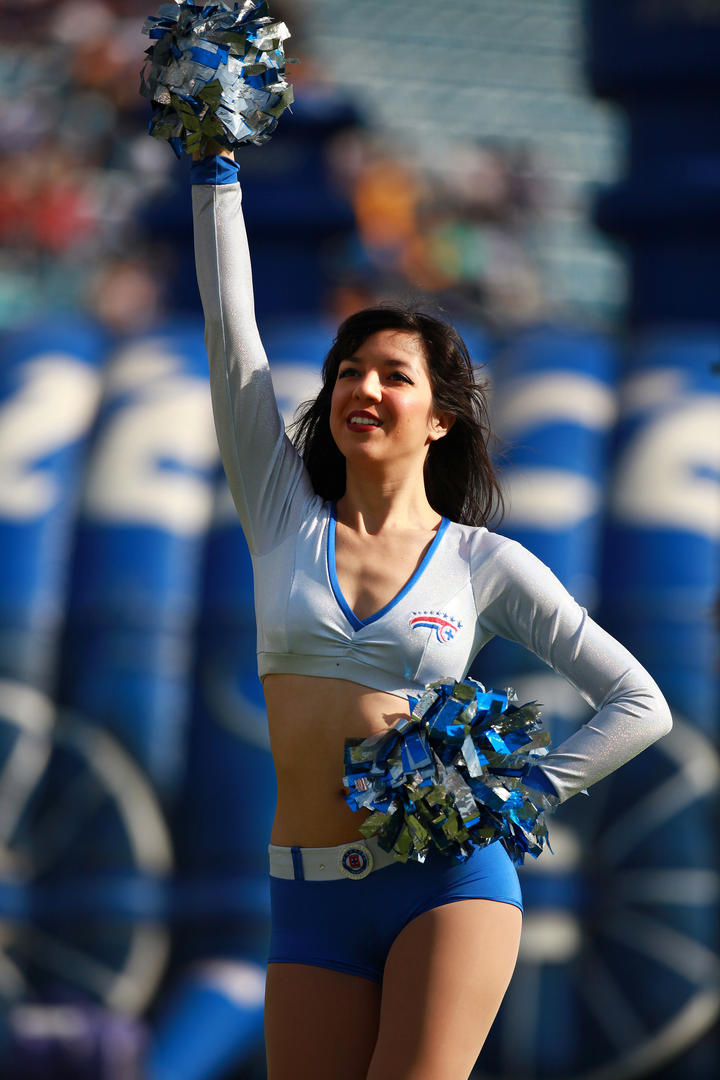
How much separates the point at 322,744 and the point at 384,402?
57 centimetres

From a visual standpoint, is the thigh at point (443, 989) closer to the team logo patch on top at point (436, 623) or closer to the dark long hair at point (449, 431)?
the team logo patch on top at point (436, 623)

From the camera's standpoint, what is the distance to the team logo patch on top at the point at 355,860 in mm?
2311

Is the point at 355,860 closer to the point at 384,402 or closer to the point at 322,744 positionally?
the point at 322,744

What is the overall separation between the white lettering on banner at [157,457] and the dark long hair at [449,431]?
2.92 metres

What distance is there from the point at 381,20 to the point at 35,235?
590 centimetres

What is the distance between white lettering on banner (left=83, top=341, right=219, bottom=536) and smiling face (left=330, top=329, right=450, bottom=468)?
3.15 metres

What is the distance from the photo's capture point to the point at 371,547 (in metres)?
2.46

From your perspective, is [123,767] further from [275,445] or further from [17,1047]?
[275,445]

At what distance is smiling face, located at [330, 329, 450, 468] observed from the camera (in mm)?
2467

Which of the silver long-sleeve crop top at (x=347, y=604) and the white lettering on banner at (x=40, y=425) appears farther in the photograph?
the white lettering on banner at (x=40, y=425)

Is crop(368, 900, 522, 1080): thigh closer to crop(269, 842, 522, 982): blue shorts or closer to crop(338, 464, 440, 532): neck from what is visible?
crop(269, 842, 522, 982): blue shorts

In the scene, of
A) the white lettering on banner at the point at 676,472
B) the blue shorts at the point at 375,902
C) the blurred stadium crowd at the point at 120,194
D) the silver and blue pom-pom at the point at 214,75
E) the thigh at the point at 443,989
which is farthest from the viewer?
the blurred stadium crowd at the point at 120,194

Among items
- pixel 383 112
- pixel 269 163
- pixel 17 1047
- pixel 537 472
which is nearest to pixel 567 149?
pixel 383 112

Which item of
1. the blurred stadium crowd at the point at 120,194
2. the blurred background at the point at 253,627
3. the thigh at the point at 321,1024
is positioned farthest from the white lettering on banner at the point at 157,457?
the thigh at the point at 321,1024
